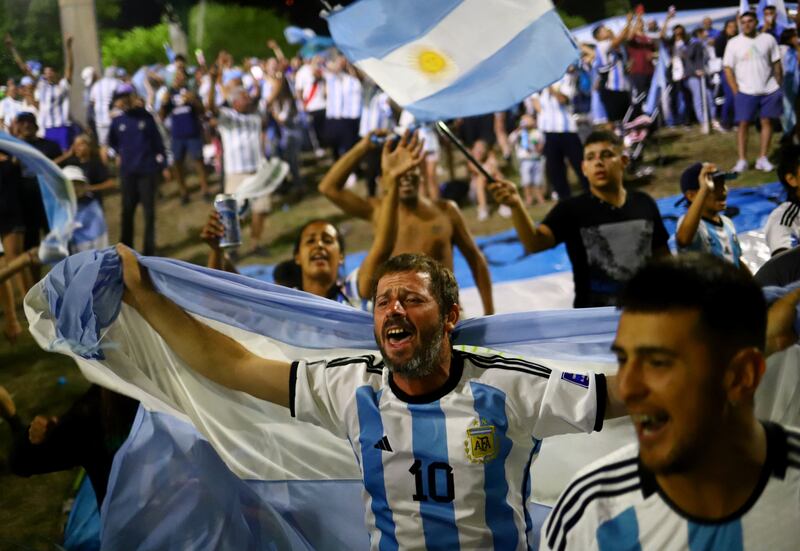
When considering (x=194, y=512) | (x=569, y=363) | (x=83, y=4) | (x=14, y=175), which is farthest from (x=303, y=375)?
(x=83, y=4)

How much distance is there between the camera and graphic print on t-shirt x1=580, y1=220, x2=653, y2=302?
4.01m

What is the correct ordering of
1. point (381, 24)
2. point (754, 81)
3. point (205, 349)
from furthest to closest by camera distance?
point (754, 81) → point (381, 24) → point (205, 349)

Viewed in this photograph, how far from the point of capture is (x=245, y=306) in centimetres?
293

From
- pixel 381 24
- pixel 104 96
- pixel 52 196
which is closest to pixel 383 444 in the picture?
pixel 381 24

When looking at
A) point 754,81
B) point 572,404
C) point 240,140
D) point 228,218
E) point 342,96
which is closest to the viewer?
point 572,404

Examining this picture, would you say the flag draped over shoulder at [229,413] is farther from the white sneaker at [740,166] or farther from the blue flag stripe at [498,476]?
the white sneaker at [740,166]

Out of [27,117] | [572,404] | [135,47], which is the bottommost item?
[572,404]

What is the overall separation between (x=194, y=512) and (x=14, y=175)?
5.28 metres

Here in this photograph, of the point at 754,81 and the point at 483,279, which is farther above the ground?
the point at 754,81

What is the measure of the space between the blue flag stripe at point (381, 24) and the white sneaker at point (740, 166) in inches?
146

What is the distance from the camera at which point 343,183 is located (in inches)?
192

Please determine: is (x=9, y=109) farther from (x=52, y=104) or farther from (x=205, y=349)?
(x=205, y=349)

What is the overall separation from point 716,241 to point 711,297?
10.4ft

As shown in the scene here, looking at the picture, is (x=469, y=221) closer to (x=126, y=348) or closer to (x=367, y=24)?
(x=367, y=24)
